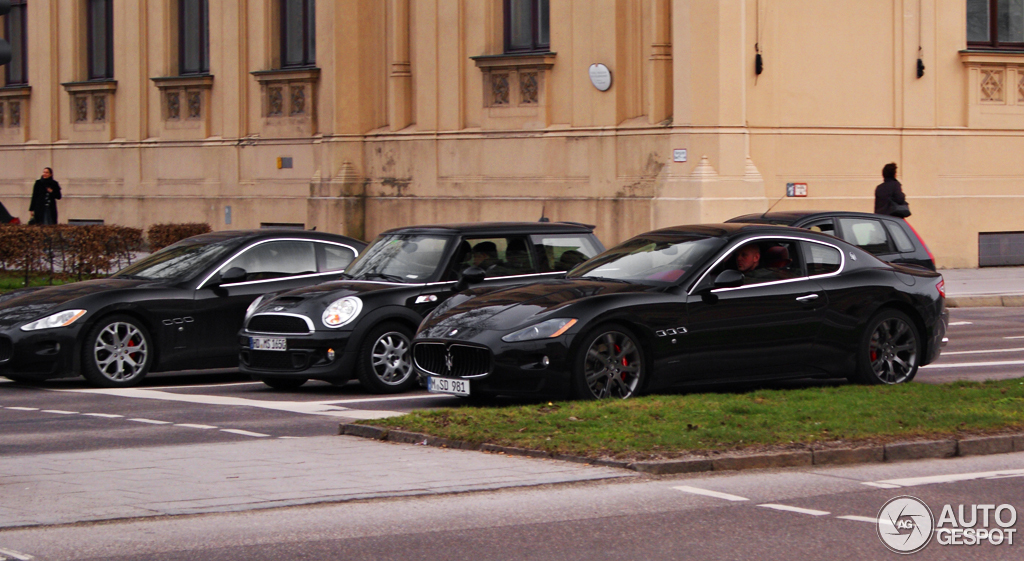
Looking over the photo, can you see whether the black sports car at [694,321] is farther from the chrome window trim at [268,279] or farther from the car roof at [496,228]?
the chrome window trim at [268,279]

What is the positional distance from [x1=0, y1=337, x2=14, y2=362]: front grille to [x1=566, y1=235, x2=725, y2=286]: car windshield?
5.31 m

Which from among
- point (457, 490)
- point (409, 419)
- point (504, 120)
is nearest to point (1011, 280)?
point (504, 120)

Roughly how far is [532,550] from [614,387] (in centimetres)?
445

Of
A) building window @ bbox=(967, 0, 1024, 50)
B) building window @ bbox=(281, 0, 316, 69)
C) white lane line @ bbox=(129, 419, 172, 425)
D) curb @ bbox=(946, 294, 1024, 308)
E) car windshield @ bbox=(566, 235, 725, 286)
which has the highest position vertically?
building window @ bbox=(281, 0, 316, 69)

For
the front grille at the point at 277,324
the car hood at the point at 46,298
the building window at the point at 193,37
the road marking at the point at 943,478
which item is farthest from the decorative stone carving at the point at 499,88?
the road marking at the point at 943,478

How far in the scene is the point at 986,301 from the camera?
2195cm

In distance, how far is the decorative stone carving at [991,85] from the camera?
1077 inches

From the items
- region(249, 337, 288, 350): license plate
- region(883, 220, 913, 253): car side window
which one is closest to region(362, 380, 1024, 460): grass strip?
region(249, 337, 288, 350): license plate

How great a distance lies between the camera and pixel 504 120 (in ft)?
93.2

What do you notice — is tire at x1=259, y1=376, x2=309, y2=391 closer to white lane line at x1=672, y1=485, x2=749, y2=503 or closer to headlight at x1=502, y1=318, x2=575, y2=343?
headlight at x1=502, y1=318, x2=575, y2=343

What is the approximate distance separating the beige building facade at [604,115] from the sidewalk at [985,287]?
0.76 meters

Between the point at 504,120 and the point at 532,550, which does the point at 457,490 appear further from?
the point at 504,120

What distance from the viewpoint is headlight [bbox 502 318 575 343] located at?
10.6 metres

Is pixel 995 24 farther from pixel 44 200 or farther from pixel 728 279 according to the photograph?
pixel 44 200
